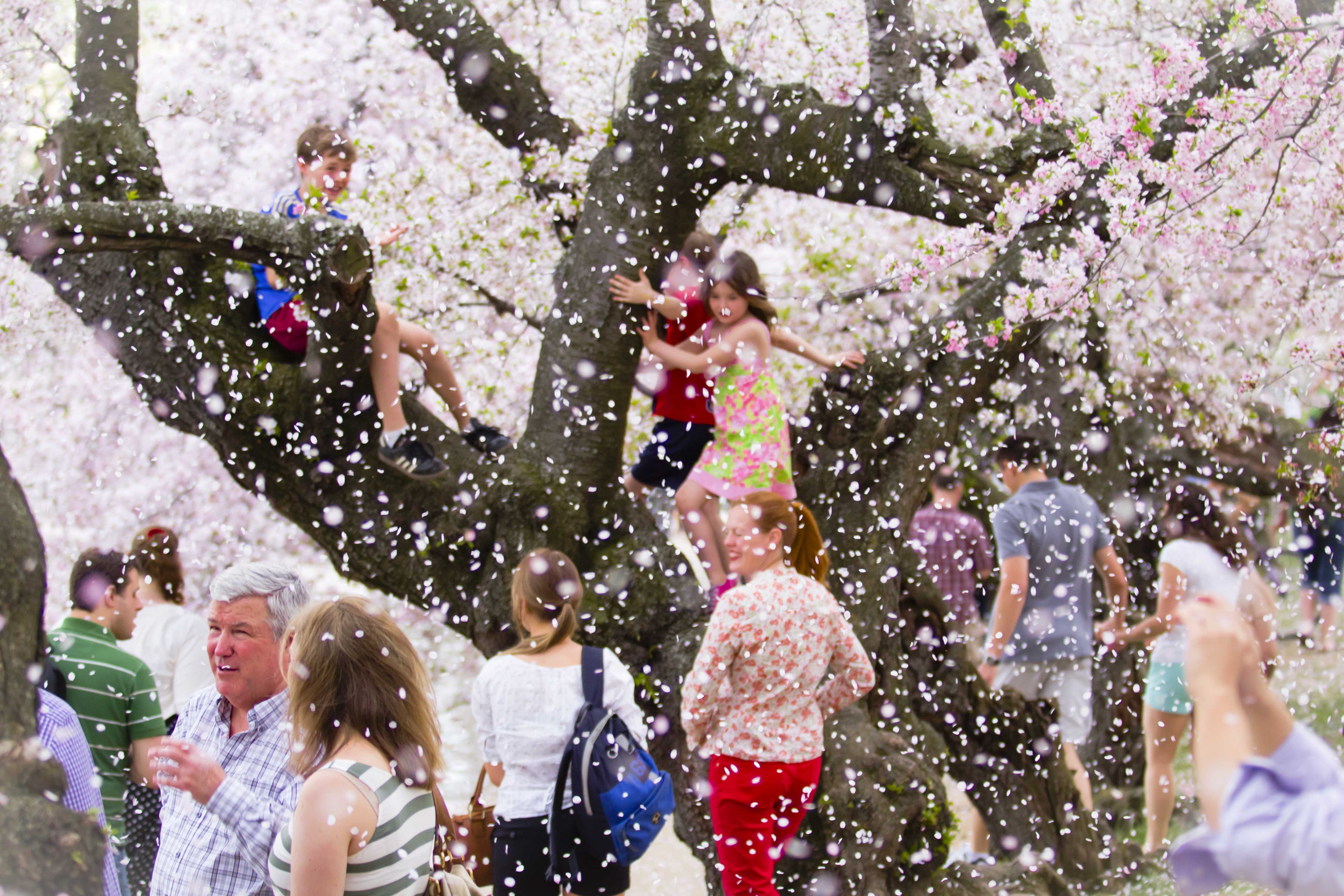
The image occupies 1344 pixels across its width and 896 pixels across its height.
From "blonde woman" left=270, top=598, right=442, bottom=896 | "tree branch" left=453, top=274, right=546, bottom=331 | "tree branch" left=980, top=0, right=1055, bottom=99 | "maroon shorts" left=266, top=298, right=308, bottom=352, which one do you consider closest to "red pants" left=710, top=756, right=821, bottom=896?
"blonde woman" left=270, top=598, right=442, bottom=896

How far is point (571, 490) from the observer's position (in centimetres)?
488

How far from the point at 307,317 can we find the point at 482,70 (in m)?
1.75

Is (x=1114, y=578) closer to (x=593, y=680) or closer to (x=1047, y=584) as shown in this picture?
(x=1047, y=584)

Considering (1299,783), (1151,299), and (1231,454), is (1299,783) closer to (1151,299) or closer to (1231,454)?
(1151,299)

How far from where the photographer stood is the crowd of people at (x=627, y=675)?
2.08 metres

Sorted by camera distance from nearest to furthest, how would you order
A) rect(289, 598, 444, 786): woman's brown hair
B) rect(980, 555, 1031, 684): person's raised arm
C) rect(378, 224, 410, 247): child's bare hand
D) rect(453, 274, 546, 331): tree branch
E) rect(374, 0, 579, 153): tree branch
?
1. rect(289, 598, 444, 786): woman's brown hair
2. rect(378, 224, 410, 247): child's bare hand
3. rect(980, 555, 1031, 684): person's raised arm
4. rect(374, 0, 579, 153): tree branch
5. rect(453, 274, 546, 331): tree branch

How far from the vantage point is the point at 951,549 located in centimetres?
652

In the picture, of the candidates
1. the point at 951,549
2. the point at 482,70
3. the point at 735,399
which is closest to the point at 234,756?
the point at 735,399

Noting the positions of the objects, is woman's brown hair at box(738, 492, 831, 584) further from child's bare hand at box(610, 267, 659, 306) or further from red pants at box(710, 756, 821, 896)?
child's bare hand at box(610, 267, 659, 306)

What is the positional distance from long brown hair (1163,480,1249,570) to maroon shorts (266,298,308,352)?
3.64 metres

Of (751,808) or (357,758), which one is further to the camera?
(751,808)

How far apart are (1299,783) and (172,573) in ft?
13.4

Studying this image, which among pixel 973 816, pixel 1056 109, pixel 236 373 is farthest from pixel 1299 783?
pixel 973 816

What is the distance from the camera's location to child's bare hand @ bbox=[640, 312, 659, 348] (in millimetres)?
4863
